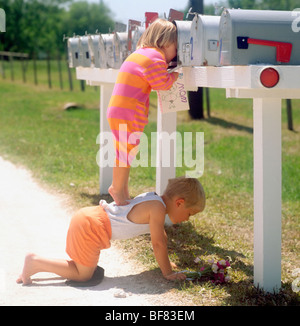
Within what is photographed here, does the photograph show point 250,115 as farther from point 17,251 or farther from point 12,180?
point 17,251

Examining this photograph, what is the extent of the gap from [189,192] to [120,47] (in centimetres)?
164

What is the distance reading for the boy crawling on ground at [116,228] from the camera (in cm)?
363

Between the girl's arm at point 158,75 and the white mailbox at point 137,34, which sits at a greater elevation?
the white mailbox at point 137,34

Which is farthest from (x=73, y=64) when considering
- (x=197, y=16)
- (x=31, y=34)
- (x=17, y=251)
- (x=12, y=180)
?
(x=31, y=34)

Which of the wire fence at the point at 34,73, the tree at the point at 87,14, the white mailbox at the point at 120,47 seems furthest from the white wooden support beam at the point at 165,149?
the tree at the point at 87,14

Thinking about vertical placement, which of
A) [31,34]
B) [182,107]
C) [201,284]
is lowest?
[201,284]

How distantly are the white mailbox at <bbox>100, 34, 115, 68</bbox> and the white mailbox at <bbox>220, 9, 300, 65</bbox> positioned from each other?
6.78 ft

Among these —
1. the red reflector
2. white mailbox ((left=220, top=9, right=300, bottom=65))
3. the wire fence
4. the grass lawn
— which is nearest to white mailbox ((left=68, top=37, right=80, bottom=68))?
the grass lawn

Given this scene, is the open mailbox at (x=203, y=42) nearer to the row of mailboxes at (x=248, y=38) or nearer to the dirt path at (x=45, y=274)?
the row of mailboxes at (x=248, y=38)

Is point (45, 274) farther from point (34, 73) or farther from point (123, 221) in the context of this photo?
point (34, 73)

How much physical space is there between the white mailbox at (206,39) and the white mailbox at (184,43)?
0.53 feet

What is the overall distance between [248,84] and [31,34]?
4854 centimetres

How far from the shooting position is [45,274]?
3.88m

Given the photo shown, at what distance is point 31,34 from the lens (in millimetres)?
48969
